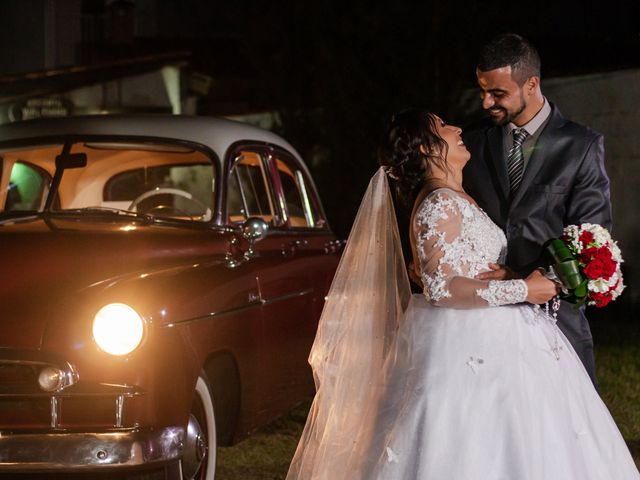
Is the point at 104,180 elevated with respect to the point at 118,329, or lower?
elevated

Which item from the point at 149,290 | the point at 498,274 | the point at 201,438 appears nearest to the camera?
the point at 498,274

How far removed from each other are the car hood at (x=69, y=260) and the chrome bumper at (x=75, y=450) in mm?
381

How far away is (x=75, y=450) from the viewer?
14.4 ft

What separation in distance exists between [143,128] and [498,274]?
2.88 meters

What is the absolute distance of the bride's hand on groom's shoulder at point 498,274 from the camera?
150 inches

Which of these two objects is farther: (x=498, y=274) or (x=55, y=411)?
(x=55, y=411)

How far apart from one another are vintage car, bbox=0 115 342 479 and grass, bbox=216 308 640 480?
31cm

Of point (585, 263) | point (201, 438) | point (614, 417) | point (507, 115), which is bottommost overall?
point (614, 417)

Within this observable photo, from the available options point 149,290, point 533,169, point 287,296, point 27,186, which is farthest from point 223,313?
point 27,186

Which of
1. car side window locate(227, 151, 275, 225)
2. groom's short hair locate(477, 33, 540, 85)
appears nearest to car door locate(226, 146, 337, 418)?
car side window locate(227, 151, 275, 225)

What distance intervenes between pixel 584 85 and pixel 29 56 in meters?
20.6

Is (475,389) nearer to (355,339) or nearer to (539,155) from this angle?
(355,339)

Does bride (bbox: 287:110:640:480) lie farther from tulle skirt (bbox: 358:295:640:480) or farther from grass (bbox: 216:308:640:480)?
grass (bbox: 216:308:640:480)

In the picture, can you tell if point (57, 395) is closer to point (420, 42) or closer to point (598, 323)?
point (598, 323)
